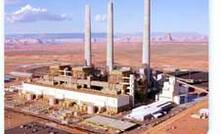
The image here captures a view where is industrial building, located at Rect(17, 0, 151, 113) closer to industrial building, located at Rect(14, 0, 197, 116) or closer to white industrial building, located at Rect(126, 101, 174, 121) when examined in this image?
industrial building, located at Rect(14, 0, 197, 116)

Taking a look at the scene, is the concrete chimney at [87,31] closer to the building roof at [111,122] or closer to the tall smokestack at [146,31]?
the tall smokestack at [146,31]

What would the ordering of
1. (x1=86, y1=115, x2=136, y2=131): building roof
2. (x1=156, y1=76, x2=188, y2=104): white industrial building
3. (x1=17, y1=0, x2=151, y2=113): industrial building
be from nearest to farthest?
(x1=86, y1=115, x2=136, y2=131): building roof → (x1=17, y1=0, x2=151, y2=113): industrial building → (x1=156, y1=76, x2=188, y2=104): white industrial building

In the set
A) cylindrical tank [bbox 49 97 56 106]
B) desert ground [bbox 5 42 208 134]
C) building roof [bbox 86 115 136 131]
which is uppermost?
desert ground [bbox 5 42 208 134]

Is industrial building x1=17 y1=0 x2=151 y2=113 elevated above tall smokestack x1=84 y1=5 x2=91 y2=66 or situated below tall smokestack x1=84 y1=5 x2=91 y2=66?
below

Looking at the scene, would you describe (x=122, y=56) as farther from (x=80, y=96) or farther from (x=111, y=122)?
(x=111, y=122)

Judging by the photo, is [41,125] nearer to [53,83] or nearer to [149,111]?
[149,111]

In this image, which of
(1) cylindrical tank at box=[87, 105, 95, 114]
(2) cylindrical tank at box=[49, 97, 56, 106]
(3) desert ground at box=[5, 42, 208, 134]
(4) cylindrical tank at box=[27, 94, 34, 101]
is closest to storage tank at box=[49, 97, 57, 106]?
(2) cylindrical tank at box=[49, 97, 56, 106]

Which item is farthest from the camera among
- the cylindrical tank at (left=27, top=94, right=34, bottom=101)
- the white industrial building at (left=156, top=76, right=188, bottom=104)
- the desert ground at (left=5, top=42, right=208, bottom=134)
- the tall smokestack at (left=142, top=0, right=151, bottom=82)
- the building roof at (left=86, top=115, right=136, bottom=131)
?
the tall smokestack at (left=142, top=0, right=151, bottom=82)

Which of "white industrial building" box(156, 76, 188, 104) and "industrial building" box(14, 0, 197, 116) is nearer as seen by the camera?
"industrial building" box(14, 0, 197, 116)
